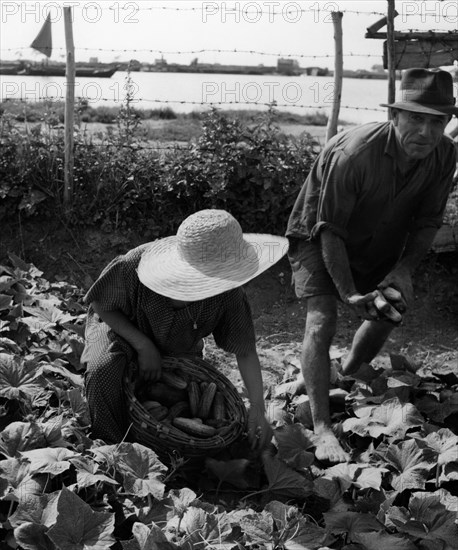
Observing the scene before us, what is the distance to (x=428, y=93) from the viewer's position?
3.64 m

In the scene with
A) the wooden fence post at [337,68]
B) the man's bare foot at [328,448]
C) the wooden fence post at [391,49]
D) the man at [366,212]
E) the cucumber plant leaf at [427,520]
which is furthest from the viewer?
the wooden fence post at [337,68]

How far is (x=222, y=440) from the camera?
333 centimetres

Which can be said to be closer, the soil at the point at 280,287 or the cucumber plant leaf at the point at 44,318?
the cucumber plant leaf at the point at 44,318

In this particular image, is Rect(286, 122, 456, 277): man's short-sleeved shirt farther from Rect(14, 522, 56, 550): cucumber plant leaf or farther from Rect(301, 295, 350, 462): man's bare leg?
Rect(14, 522, 56, 550): cucumber plant leaf

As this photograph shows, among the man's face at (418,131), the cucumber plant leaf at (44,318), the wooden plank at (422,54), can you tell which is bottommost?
the cucumber plant leaf at (44,318)

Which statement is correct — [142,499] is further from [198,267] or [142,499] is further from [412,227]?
[412,227]

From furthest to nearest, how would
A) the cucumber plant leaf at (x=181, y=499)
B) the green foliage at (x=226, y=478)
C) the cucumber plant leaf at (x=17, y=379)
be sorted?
1. the cucumber plant leaf at (x=17, y=379)
2. the cucumber plant leaf at (x=181, y=499)
3. the green foliage at (x=226, y=478)

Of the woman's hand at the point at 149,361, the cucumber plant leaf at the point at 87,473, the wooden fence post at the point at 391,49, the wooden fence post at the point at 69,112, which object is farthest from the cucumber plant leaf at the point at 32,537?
the wooden fence post at the point at 391,49

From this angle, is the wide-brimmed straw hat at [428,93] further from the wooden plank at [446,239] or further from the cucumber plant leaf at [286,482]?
the wooden plank at [446,239]

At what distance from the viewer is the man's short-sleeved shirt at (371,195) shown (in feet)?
12.2

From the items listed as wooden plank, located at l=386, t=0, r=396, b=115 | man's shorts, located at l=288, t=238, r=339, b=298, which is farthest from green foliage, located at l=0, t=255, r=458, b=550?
wooden plank, located at l=386, t=0, r=396, b=115

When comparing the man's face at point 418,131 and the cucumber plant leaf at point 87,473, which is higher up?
the man's face at point 418,131

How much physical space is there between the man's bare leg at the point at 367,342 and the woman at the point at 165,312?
Answer: 41.9 inches

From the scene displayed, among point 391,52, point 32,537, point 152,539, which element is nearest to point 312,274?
point 152,539
